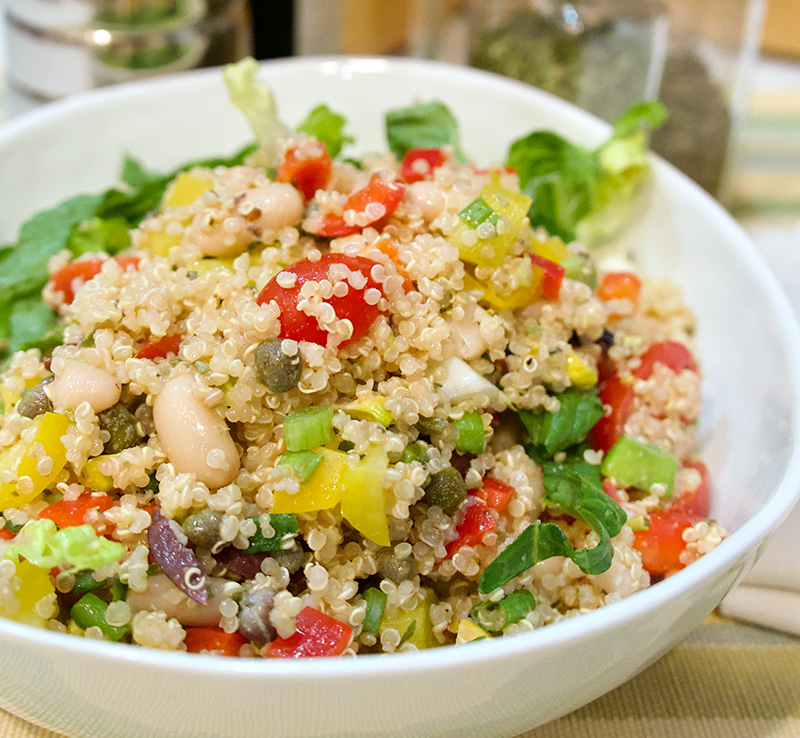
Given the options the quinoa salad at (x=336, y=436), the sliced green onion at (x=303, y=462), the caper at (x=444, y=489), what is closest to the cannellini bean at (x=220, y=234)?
the quinoa salad at (x=336, y=436)

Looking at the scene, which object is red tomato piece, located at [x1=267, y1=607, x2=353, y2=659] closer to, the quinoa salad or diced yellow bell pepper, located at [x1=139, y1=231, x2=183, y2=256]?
the quinoa salad

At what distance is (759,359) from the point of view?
1794 millimetres

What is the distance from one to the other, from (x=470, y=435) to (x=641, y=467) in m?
0.38

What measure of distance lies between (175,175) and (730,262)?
1394 millimetres

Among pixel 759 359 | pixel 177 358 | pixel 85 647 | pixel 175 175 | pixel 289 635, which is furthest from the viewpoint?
pixel 175 175

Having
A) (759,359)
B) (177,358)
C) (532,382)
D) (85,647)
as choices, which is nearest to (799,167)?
(759,359)

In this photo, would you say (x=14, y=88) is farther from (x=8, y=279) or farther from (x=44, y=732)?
(x=44, y=732)

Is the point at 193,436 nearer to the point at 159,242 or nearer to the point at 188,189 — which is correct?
the point at 159,242

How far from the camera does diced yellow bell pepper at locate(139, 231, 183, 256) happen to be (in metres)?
1.77

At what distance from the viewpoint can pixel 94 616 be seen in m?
1.29

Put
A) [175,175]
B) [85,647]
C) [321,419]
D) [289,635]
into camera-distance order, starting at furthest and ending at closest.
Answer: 1. [175,175]
2. [321,419]
3. [289,635]
4. [85,647]

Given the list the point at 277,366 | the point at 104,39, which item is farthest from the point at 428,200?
the point at 104,39

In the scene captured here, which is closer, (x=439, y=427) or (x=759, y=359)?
(x=439, y=427)

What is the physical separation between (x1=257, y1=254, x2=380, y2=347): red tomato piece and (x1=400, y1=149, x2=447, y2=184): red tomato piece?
49 cm
